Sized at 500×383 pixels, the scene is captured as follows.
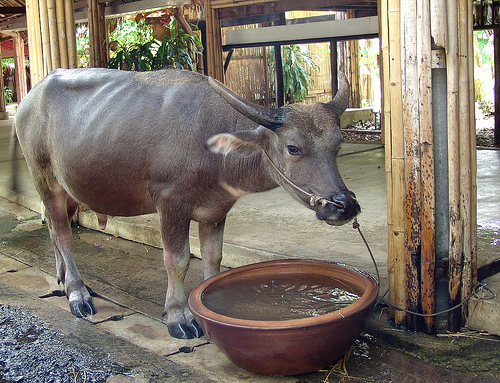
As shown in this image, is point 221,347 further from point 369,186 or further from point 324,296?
point 369,186

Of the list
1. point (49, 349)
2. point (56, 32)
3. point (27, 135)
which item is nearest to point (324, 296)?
point (49, 349)

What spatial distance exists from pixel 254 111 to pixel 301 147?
309 mm

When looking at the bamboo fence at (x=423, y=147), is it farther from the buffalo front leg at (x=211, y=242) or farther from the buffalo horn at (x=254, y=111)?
the buffalo front leg at (x=211, y=242)

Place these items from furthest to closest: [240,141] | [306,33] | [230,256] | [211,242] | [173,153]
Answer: [306,33] → [230,256] → [211,242] → [173,153] → [240,141]

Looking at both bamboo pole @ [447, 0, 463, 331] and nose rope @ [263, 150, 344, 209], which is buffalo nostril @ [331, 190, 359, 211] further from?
bamboo pole @ [447, 0, 463, 331]

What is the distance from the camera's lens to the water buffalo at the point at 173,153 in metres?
2.94

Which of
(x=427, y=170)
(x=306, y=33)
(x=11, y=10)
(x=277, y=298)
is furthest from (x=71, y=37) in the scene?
(x=11, y=10)

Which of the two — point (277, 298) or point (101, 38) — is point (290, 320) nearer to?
point (277, 298)

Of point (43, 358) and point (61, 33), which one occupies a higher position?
point (61, 33)

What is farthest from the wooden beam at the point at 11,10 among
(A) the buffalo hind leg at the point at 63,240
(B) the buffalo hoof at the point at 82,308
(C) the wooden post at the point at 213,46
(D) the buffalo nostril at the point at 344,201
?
(D) the buffalo nostril at the point at 344,201

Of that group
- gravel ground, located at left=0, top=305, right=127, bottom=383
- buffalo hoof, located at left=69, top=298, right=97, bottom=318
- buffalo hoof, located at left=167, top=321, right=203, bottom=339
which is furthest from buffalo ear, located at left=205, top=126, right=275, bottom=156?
buffalo hoof, located at left=69, top=298, right=97, bottom=318

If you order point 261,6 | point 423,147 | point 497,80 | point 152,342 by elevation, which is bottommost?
point 152,342

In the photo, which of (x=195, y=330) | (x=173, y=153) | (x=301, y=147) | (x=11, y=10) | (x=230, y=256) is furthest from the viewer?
(x=11, y=10)

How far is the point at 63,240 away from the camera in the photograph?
13.7 ft
